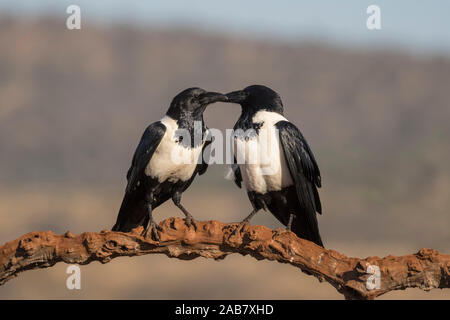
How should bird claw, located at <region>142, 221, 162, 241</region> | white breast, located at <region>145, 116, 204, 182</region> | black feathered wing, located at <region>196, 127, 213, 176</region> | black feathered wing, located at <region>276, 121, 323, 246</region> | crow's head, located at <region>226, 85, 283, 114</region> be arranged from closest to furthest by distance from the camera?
1. bird claw, located at <region>142, 221, 162, 241</region>
2. black feathered wing, located at <region>276, 121, 323, 246</region>
3. white breast, located at <region>145, 116, 204, 182</region>
4. crow's head, located at <region>226, 85, 283, 114</region>
5. black feathered wing, located at <region>196, 127, 213, 176</region>

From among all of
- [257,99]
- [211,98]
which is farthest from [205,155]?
[257,99]

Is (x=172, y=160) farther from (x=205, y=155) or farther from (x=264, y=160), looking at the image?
(x=264, y=160)

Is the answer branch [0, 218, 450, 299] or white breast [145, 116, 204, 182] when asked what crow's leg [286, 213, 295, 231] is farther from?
white breast [145, 116, 204, 182]

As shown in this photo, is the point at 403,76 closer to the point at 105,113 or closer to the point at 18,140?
the point at 105,113

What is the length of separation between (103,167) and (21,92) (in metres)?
10.4

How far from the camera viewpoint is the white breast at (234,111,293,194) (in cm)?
721

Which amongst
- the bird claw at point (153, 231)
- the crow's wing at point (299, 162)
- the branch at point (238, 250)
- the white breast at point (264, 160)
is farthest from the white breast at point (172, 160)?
the branch at point (238, 250)

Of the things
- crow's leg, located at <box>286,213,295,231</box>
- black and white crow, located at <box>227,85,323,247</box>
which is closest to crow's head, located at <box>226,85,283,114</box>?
black and white crow, located at <box>227,85,323,247</box>

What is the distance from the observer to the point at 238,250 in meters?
6.43

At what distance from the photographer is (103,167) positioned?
128 ft

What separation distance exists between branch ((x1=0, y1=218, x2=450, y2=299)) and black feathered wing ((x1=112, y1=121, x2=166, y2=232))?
42.9 inches

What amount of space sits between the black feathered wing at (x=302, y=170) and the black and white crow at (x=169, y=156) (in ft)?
2.41

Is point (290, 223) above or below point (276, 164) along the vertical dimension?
below

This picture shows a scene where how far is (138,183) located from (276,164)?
1.36 metres
